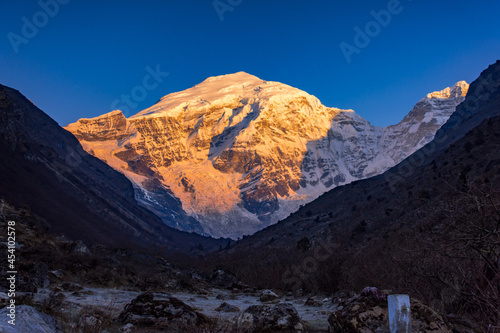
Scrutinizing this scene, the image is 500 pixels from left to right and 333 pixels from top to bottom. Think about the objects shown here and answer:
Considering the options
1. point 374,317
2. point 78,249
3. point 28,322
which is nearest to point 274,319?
point 374,317

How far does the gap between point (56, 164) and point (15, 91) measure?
154 feet

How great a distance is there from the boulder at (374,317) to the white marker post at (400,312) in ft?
5.53

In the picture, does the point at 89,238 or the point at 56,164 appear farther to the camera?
the point at 56,164

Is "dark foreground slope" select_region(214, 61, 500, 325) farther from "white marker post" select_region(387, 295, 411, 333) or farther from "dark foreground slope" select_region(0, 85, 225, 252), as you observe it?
"dark foreground slope" select_region(0, 85, 225, 252)

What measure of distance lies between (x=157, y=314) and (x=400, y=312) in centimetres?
638

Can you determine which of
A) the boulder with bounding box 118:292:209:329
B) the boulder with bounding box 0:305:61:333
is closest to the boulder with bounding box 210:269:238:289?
the boulder with bounding box 118:292:209:329

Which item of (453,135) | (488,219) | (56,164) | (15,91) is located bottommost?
(488,219)

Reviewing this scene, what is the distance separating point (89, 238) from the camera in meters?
72.9

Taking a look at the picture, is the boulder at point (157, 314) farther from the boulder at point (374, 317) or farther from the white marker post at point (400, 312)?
the white marker post at point (400, 312)

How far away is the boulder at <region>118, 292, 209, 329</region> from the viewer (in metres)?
8.96

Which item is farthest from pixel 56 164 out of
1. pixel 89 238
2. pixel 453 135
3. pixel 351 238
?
pixel 453 135

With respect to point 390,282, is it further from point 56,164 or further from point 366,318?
point 56,164

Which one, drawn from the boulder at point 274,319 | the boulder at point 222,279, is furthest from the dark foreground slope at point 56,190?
the boulder at point 274,319

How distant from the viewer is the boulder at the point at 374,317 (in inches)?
258
